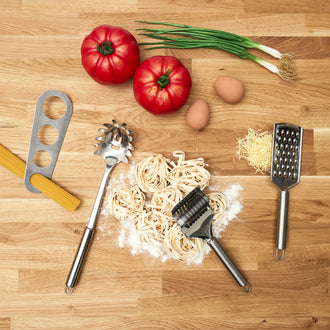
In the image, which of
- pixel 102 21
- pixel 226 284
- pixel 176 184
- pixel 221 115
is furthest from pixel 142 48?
pixel 226 284

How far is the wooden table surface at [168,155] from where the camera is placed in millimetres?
1092

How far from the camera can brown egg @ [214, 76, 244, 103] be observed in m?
1.05

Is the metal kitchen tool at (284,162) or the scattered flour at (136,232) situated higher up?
the metal kitchen tool at (284,162)

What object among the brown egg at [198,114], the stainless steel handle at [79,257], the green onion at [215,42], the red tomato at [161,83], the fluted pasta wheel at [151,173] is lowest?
the stainless steel handle at [79,257]

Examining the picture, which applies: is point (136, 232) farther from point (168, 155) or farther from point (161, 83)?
point (161, 83)

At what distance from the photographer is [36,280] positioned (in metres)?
1.09

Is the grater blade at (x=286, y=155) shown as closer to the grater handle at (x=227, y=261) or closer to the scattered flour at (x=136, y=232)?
the scattered flour at (x=136, y=232)

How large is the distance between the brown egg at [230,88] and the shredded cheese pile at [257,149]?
126 mm

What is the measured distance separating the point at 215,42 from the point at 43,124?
63 cm

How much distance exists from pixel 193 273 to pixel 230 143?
17.8 inches

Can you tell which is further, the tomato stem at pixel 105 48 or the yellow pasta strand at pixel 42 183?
the yellow pasta strand at pixel 42 183

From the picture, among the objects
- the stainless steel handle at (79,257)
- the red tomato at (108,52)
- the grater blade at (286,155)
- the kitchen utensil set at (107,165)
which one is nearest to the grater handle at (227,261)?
the kitchen utensil set at (107,165)

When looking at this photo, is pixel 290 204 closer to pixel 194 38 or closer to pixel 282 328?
pixel 282 328

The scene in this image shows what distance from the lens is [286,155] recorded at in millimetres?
1068
